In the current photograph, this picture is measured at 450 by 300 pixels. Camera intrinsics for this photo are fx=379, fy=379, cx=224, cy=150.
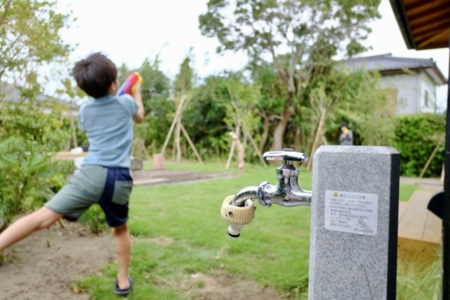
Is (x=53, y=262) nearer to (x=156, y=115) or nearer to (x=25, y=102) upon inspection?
(x=25, y=102)

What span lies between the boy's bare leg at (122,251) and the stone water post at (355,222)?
106cm

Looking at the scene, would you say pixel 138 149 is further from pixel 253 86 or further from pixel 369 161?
pixel 369 161

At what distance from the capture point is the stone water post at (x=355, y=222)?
715 mm

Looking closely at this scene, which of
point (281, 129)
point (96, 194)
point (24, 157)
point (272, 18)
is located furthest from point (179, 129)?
point (96, 194)

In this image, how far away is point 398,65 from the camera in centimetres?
1075

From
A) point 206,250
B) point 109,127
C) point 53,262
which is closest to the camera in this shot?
point 109,127

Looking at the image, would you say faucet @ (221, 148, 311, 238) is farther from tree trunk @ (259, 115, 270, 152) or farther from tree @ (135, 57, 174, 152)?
tree @ (135, 57, 174, 152)

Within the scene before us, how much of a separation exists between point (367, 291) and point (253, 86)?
8404 mm

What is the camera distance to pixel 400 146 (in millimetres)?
8562

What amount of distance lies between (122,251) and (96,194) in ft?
1.02

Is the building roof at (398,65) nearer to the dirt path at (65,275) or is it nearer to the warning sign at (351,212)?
the dirt path at (65,275)

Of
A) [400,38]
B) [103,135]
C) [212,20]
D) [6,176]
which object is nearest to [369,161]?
[103,135]

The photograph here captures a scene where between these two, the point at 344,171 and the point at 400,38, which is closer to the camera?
the point at 344,171

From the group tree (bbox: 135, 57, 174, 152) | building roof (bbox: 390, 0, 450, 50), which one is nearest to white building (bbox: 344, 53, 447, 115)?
tree (bbox: 135, 57, 174, 152)
